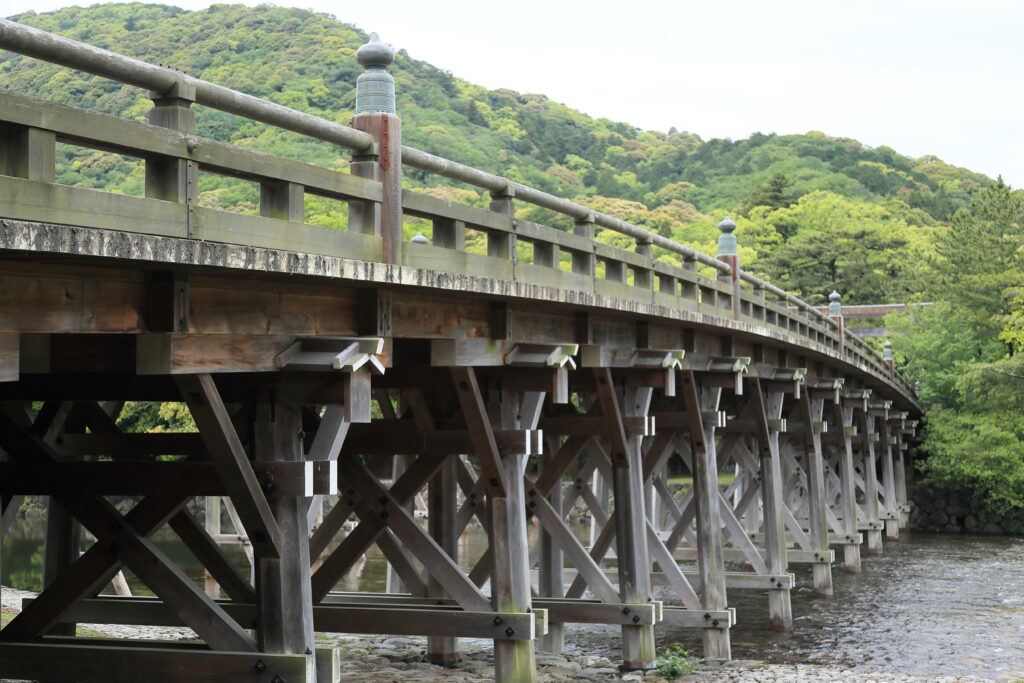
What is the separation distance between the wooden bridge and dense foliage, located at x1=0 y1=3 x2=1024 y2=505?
43.6 feet

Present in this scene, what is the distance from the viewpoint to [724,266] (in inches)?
526

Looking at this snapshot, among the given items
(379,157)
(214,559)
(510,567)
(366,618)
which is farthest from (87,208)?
(366,618)

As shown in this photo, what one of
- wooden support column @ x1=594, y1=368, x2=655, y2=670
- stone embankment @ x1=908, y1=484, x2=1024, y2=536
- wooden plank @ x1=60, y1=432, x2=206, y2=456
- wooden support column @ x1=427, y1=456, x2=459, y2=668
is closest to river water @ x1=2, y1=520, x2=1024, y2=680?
wooden support column @ x1=594, y1=368, x2=655, y2=670

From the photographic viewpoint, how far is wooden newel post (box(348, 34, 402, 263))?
231 inches

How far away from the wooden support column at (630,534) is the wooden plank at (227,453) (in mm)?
5190

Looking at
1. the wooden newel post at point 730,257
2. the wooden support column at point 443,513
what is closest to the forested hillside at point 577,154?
the wooden newel post at point 730,257

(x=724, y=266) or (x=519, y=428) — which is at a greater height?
(x=724, y=266)

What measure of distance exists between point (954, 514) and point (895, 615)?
16733 millimetres

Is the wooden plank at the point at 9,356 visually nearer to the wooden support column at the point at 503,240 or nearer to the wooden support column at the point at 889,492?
the wooden support column at the point at 503,240

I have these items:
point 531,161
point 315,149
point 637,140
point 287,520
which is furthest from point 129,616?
point 637,140

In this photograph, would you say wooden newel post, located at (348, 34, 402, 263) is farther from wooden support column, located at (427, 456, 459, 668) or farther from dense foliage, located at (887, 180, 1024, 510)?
dense foliage, located at (887, 180, 1024, 510)

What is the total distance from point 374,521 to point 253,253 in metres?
3.68

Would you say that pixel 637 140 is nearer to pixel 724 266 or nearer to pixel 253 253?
pixel 724 266

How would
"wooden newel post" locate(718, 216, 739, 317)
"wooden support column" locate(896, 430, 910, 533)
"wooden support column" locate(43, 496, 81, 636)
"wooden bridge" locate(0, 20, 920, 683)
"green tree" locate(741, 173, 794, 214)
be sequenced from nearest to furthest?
"wooden bridge" locate(0, 20, 920, 683)
"wooden support column" locate(43, 496, 81, 636)
"wooden newel post" locate(718, 216, 739, 317)
"wooden support column" locate(896, 430, 910, 533)
"green tree" locate(741, 173, 794, 214)
